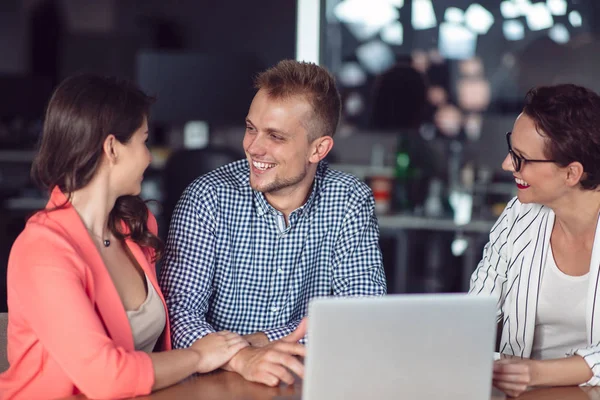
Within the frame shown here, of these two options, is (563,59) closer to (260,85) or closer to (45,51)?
(260,85)

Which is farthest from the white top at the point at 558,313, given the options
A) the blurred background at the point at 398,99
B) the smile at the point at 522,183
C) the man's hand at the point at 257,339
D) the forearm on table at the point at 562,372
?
the blurred background at the point at 398,99

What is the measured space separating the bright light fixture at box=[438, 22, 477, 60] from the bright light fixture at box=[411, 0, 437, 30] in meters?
0.10

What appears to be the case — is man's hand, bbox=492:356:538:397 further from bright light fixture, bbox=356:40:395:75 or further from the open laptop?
bright light fixture, bbox=356:40:395:75

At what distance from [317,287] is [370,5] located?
3.53m

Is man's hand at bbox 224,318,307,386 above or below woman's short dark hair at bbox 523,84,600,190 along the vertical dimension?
below

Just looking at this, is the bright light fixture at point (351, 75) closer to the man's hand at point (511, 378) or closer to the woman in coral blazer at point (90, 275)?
the woman in coral blazer at point (90, 275)

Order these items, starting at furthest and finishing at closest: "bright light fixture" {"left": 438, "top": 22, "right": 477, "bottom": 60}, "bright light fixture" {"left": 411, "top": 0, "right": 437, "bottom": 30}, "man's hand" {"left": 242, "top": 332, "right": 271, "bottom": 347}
→ "bright light fixture" {"left": 438, "top": 22, "right": 477, "bottom": 60} → "bright light fixture" {"left": 411, "top": 0, "right": 437, "bottom": 30} → "man's hand" {"left": 242, "top": 332, "right": 271, "bottom": 347}

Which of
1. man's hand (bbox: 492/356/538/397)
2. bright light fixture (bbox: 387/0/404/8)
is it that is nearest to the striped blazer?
man's hand (bbox: 492/356/538/397)

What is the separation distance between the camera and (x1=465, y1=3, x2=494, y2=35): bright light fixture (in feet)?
16.9

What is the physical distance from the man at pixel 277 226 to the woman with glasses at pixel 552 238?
1.18 feet

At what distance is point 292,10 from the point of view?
6.57 m

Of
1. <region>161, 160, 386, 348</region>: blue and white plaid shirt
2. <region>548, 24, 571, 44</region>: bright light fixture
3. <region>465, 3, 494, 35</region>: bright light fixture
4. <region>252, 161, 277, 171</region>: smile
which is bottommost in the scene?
<region>161, 160, 386, 348</region>: blue and white plaid shirt

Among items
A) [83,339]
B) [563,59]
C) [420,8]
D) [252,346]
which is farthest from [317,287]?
[563,59]

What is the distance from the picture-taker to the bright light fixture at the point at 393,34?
211 inches
